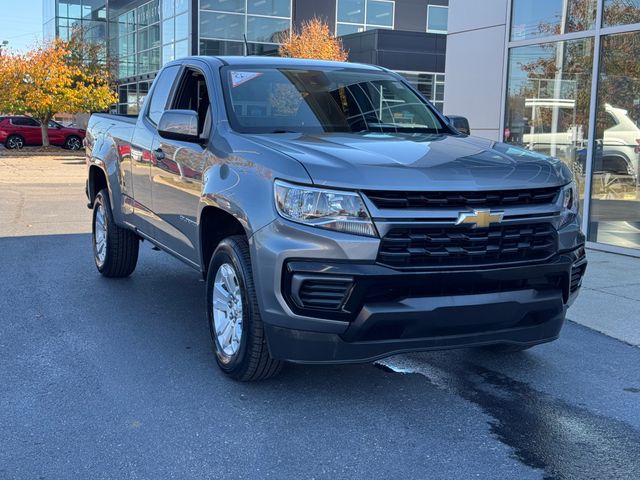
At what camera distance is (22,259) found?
8.42 m

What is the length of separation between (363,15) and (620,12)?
92.2ft

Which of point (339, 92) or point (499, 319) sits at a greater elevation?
point (339, 92)

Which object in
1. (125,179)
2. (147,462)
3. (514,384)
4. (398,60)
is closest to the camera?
(147,462)

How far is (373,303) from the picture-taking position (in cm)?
375

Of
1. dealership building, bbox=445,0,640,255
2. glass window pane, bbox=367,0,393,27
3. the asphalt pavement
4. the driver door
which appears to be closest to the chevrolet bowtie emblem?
the asphalt pavement

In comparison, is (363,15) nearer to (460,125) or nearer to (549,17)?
(549,17)

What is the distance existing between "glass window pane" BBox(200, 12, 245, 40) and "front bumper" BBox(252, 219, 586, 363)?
102ft

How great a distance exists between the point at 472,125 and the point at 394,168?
27.8ft

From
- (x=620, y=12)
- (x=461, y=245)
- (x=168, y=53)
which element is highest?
(x=168, y=53)

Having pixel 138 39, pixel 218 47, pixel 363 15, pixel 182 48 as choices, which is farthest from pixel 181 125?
pixel 138 39

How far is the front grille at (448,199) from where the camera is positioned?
3766 millimetres

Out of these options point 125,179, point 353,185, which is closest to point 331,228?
point 353,185

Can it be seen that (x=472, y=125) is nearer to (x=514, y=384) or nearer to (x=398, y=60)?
(x=514, y=384)

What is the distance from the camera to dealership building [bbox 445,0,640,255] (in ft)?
31.3
